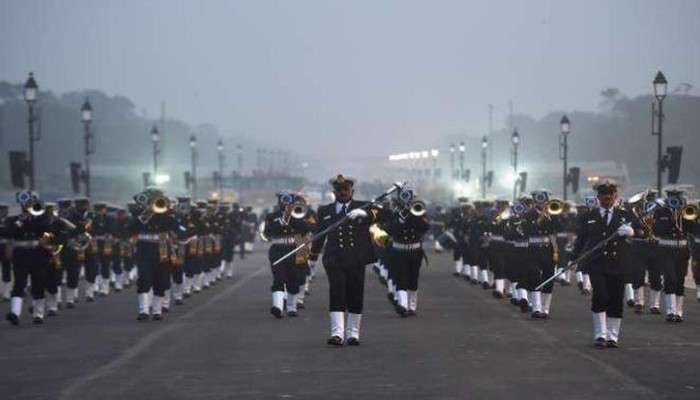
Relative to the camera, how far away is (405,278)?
2348cm

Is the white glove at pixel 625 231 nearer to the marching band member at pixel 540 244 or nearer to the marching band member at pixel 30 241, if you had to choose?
the marching band member at pixel 540 244

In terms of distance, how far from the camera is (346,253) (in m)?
18.3

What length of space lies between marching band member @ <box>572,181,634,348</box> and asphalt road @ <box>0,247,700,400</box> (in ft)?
1.14

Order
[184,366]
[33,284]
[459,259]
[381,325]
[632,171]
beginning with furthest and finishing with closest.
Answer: [632,171] → [459,259] → [33,284] → [381,325] → [184,366]

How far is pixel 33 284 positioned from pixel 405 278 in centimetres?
611

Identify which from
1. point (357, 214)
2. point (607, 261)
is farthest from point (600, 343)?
point (357, 214)

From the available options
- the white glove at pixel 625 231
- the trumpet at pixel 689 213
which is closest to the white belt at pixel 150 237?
the white glove at pixel 625 231

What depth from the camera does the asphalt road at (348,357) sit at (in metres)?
13.5

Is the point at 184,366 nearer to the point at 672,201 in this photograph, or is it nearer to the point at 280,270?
the point at 280,270

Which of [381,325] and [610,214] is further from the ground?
[610,214]

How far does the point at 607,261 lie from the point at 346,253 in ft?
11.0

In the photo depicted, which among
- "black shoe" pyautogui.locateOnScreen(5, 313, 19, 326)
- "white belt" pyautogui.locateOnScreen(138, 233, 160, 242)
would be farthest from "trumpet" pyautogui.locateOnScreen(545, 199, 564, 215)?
"black shoe" pyautogui.locateOnScreen(5, 313, 19, 326)

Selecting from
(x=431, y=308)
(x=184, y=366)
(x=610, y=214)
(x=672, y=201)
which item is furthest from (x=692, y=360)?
(x=431, y=308)

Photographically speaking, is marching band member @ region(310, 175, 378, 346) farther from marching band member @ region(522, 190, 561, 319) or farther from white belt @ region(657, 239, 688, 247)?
white belt @ region(657, 239, 688, 247)
